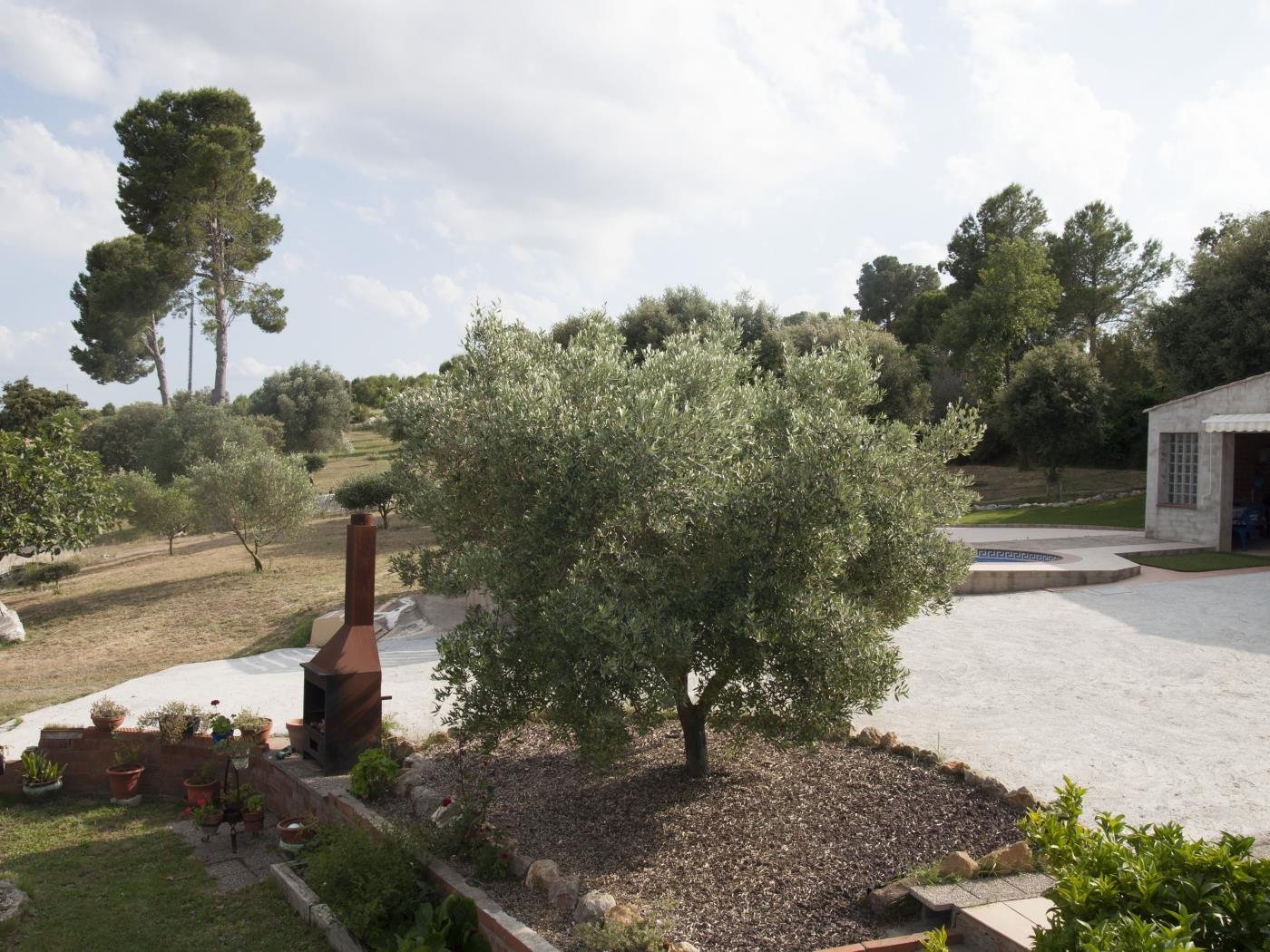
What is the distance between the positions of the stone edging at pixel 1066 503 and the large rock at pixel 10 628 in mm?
24825

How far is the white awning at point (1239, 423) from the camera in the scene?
1794 cm

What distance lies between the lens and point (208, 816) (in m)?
8.38

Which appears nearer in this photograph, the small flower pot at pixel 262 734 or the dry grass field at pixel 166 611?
the small flower pot at pixel 262 734

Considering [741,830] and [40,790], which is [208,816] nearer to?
[40,790]

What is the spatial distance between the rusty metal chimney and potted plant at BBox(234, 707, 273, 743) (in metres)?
0.74

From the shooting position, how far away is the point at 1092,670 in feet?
35.3

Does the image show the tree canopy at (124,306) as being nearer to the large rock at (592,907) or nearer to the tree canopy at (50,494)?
the tree canopy at (50,494)

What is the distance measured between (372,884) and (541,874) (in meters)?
1.10

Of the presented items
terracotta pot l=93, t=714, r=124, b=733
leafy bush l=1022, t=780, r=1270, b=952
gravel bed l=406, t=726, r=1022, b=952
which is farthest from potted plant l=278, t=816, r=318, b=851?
leafy bush l=1022, t=780, r=1270, b=952

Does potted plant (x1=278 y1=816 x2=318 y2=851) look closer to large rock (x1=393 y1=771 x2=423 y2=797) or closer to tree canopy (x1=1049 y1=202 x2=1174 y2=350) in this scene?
large rock (x1=393 y1=771 x2=423 y2=797)

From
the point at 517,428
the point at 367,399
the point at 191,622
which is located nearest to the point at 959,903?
the point at 517,428

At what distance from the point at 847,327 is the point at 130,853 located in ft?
89.3

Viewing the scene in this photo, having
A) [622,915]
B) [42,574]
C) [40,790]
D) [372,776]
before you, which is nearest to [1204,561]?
[372,776]

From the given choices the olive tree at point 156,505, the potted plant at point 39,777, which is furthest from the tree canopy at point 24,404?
the potted plant at point 39,777
